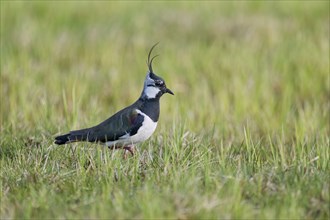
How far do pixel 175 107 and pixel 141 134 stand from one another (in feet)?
7.29

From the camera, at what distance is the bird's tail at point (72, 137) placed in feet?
16.6

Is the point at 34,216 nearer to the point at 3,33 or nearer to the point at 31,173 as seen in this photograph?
the point at 31,173

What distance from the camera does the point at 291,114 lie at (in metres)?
7.22

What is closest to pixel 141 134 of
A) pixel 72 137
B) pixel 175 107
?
pixel 72 137

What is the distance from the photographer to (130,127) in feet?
16.7

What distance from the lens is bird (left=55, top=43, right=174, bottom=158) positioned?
508 centimetres

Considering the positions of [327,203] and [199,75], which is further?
[199,75]

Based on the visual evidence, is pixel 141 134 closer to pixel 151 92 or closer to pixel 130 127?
pixel 130 127

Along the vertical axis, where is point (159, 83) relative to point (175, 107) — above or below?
above

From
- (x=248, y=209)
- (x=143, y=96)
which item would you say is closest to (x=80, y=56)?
(x=143, y=96)

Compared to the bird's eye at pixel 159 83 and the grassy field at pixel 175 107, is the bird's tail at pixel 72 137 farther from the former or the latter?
the bird's eye at pixel 159 83

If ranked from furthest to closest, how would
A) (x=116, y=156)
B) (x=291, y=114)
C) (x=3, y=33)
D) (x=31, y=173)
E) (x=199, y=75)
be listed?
(x=3, y=33)
(x=199, y=75)
(x=291, y=114)
(x=116, y=156)
(x=31, y=173)

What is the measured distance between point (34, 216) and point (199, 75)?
14.8 ft

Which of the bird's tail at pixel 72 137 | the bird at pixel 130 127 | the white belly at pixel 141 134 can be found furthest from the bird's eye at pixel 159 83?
the bird's tail at pixel 72 137
